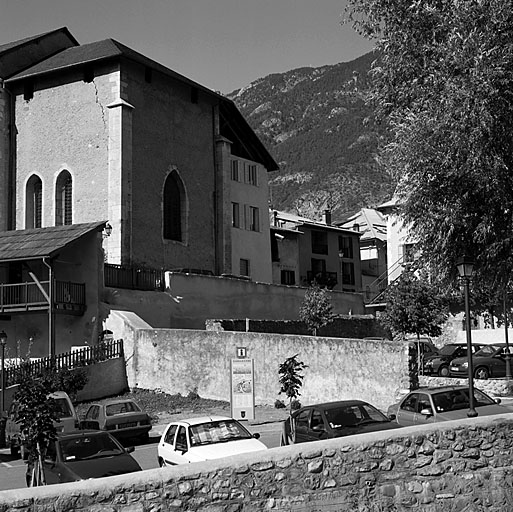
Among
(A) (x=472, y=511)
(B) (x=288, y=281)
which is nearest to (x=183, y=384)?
(A) (x=472, y=511)

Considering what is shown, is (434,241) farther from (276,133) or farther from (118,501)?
(276,133)

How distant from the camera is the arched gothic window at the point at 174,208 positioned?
43438mm

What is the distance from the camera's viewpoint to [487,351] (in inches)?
1319

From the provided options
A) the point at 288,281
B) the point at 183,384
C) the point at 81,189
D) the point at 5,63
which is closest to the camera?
the point at 183,384

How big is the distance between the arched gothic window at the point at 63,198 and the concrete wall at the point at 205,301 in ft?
25.9

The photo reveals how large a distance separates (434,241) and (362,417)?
386cm

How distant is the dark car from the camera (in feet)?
50.3

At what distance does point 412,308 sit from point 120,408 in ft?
52.9

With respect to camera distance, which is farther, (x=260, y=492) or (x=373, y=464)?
(x=373, y=464)

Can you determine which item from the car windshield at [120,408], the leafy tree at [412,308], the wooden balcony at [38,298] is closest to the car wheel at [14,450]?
the car windshield at [120,408]

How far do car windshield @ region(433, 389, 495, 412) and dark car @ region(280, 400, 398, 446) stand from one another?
230cm

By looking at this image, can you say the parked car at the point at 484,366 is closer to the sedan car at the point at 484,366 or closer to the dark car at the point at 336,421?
the sedan car at the point at 484,366

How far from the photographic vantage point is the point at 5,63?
43281 mm

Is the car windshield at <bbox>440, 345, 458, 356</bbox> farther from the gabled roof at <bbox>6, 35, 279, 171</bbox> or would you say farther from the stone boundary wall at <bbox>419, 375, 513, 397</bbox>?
the gabled roof at <bbox>6, 35, 279, 171</bbox>
